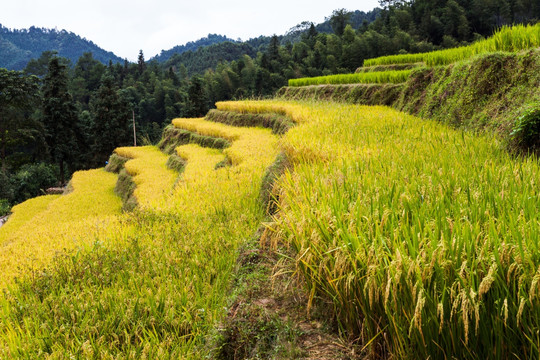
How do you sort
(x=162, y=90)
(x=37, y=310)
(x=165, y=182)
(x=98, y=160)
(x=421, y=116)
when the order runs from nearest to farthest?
(x=37, y=310)
(x=421, y=116)
(x=165, y=182)
(x=98, y=160)
(x=162, y=90)

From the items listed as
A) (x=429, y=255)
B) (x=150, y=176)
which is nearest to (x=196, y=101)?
(x=150, y=176)

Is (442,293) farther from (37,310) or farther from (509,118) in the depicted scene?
(509,118)

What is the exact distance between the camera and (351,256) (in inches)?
74.5

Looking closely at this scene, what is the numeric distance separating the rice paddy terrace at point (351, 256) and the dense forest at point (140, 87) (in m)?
7.66

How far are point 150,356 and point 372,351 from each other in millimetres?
1374

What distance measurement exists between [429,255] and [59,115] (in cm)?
3693

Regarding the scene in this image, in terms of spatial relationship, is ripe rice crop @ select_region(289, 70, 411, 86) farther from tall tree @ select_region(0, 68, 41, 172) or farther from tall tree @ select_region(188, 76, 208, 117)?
tall tree @ select_region(0, 68, 41, 172)

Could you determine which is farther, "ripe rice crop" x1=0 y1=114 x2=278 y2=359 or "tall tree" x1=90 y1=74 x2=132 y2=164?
"tall tree" x1=90 y1=74 x2=132 y2=164

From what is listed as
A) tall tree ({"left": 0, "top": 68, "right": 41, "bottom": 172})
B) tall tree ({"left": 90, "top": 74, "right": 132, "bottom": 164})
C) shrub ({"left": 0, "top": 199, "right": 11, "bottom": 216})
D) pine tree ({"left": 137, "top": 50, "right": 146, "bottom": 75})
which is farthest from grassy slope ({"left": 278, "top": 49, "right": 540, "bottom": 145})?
pine tree ({"left": 137, "top": 50, "right": 146, "bottom": 75})

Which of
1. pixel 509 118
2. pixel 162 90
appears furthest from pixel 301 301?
pixel 162 90

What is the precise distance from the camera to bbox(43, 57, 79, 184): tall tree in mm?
31531

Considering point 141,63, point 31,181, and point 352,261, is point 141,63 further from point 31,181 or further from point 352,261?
point 352,261

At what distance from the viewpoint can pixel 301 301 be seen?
2.37 meters

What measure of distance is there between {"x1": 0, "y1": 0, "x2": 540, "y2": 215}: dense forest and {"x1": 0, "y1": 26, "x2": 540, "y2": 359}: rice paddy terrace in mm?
7656
